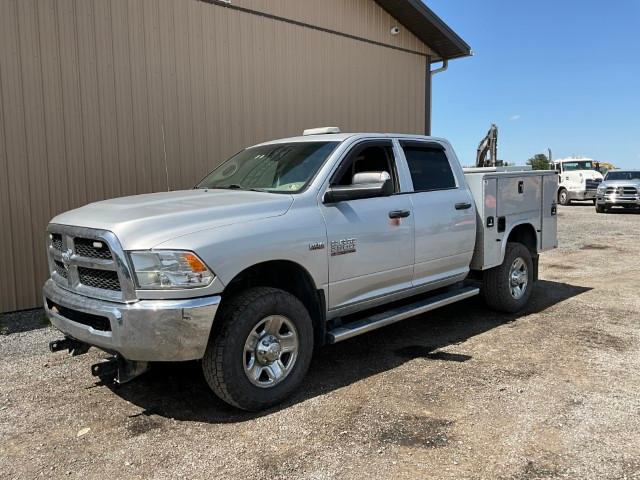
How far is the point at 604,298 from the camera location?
24.6 ft

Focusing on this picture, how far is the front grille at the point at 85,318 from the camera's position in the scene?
12.1 feet

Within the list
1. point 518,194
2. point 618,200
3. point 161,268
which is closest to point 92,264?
point 161,268

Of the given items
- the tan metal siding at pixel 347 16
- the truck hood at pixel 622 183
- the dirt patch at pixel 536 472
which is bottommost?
the dirt patch at pixel 536 472

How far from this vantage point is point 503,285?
649cm

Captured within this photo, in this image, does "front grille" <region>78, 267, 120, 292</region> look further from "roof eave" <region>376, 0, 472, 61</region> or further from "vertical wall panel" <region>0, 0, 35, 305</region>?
"roof eave" <region>376, 0, 472, 61</region>

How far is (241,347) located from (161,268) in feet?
2.55

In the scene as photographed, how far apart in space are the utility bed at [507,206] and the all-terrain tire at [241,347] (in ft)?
9.34

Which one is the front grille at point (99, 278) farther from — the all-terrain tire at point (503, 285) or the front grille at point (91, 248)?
the all-terrain tire at point (503, 285)

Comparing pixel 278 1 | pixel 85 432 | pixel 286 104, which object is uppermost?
pixel 278 1

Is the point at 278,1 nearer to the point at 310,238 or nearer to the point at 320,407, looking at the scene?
the point at 310,238

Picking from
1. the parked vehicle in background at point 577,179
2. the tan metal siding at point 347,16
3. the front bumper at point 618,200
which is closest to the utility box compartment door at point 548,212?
the tan metal siding at point 347,16

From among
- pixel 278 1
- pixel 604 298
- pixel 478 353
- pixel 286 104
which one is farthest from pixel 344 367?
pixel 278 1

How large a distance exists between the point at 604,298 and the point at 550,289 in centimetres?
78

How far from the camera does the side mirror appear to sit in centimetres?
446
